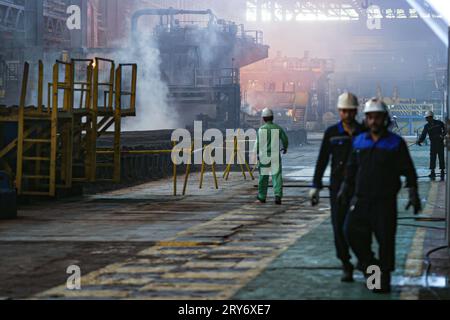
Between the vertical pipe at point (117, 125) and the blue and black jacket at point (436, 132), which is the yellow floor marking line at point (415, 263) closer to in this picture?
the vertical pipe at point (117, 125)

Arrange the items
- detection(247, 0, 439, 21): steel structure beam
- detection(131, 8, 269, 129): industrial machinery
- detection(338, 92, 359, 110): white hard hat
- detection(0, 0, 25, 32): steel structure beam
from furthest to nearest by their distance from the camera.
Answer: detection(247, 0, 439, 21): steel structure beam → detection(131, 8, 269, 129): industrial machinery → detection(0, 0, 25, 32): steel structure beam → detection(338, 92, 359, 110): white hard hat

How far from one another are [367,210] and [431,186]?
551 inches

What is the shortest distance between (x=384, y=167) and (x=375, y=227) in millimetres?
576

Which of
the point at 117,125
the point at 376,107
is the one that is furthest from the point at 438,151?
the point at 376,107

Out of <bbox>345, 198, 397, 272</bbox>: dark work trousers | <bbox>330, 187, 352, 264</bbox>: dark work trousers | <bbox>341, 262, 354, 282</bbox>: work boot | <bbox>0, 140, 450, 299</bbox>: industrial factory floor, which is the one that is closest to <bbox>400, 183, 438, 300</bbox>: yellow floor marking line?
<bbox>0, 140, 450, 299</bbox>: industrial factory floor

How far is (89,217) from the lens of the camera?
52.1 ft

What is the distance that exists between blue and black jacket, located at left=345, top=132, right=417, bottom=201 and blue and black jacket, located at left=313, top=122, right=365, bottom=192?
1.69 ft

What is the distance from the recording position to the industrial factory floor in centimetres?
871

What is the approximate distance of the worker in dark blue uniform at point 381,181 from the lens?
8.39 metres

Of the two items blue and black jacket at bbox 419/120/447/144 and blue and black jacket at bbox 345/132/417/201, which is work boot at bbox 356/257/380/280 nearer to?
blue and black jacket at bbox 345/132/417/201

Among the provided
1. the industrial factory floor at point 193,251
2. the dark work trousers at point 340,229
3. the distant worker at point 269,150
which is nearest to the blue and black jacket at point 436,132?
the industrial factory floor at point 193,251

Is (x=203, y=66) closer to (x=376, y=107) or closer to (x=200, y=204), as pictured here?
(x=200, y=204)

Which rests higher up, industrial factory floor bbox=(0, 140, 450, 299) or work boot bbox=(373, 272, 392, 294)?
work boot bbox=(373, 272, 392, 294)

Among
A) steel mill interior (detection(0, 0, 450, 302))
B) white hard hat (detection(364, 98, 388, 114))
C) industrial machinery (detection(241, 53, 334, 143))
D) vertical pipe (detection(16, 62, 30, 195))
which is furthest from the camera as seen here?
industrial machinery (detection(241, 53, 334, 143))
